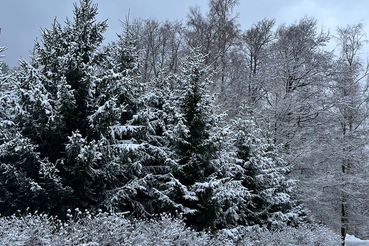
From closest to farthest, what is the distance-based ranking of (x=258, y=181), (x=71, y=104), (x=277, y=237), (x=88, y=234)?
1. (x=88, y=234)
2. (x=71, y=104)
3. (x=277, y=237)
4. (x=258, y=181)

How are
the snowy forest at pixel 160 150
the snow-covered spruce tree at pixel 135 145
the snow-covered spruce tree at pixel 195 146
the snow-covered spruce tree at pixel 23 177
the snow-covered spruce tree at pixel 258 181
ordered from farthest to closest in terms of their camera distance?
the snow-covered spruce tree at pixel 258 181
the snow-covered spruce tree at pixel 195 146
the snow-covered spruce tree at pixel 135 145
the snowy forest at pixel 160 150
the snow-covered spruce tree at pixel 23 177

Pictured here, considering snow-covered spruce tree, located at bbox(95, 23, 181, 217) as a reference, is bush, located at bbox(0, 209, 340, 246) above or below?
below

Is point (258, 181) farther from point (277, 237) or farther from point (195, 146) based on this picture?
point (195, 146)

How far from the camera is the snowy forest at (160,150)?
825 centimetres

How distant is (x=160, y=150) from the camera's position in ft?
34.7

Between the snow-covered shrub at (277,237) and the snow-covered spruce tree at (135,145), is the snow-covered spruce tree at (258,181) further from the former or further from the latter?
the snow-covered spruce tree at (135,145)

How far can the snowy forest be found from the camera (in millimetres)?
8250

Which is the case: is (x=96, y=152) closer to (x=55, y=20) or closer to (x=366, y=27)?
(x=55, y=20)

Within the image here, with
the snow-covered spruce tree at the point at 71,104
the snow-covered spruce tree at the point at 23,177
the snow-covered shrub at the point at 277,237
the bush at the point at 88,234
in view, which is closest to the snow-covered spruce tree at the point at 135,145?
the snow-covered spruce tree at the point at 71,104

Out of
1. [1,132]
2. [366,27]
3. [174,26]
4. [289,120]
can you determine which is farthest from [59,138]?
[366,27]

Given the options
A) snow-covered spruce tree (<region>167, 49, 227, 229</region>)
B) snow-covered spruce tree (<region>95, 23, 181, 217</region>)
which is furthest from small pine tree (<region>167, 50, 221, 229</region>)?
snow-covered spruce tree (<region>95, 23, 181, 217</region>)

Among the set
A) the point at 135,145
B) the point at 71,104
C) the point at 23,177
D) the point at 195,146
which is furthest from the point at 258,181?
the point at 23,177

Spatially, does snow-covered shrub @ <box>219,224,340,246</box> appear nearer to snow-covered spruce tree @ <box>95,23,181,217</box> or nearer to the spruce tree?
the spruce tree

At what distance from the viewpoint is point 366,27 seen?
2050 cm
